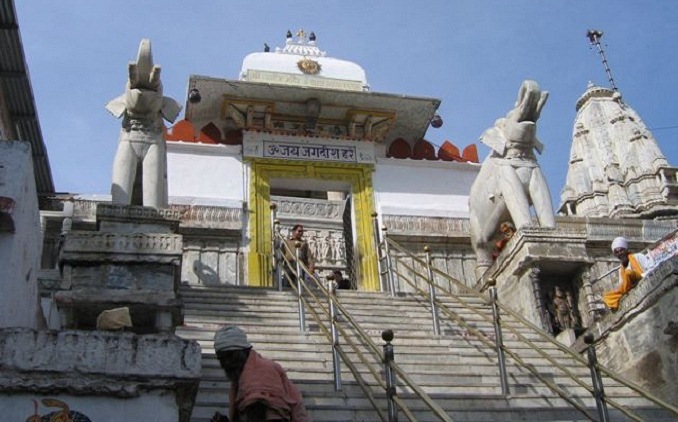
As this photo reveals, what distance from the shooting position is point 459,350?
8.47 meters

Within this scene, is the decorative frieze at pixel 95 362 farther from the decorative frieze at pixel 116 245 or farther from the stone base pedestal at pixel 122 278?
the decorative frieze at pixel 116 245

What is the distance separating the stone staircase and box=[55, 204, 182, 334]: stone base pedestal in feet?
2.21

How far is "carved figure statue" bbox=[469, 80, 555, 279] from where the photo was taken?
456 inches

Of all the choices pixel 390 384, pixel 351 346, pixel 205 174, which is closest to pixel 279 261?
pixel 351 346

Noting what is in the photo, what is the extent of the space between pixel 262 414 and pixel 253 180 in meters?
11.1

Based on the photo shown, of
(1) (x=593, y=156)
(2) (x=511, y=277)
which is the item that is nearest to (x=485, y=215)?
(2) (x=511, y=277)

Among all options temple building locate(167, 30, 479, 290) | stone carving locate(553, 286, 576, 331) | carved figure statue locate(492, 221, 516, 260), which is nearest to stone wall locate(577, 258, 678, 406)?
Result: stone carving locate(553, 286, 576, 331)

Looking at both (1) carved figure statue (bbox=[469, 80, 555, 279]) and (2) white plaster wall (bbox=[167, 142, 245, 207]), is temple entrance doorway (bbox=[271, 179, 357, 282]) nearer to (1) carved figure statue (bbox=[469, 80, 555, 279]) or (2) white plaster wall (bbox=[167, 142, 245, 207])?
(2) white plaster wall (bbox=[167, 142, 245, 207])

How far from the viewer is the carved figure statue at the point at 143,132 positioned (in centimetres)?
959

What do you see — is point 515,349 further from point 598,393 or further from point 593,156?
point 593,156

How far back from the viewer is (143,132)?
9.97m

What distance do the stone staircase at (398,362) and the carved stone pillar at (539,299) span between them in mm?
438

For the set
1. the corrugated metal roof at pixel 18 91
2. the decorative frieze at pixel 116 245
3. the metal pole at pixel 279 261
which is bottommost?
the decorative frieze at pixel 116 245

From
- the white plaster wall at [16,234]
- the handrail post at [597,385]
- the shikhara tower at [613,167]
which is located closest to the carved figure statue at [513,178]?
the handrail post at [597,385]
